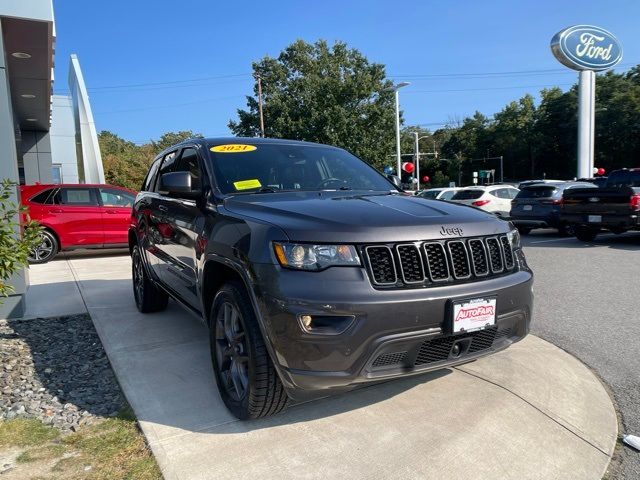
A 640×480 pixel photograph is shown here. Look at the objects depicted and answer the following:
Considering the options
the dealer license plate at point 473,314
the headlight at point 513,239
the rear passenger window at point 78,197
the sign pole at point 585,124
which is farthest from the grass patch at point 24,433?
the sign pole at point 585,124

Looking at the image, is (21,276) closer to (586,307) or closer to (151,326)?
(151,326)

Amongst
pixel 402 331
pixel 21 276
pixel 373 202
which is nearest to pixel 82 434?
pixel 402 331

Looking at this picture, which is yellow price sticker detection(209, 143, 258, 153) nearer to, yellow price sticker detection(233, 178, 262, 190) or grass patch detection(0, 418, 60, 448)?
yellow price sticker detection(233, 178, 262, 190)

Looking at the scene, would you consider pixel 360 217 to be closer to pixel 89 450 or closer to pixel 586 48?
pixel 89 450

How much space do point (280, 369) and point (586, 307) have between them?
4.55 metres

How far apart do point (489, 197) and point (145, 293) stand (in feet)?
41.9

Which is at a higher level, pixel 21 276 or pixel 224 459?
pixel 21 276

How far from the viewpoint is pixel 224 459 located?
8.89 ft

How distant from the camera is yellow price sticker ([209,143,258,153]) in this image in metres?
3.98

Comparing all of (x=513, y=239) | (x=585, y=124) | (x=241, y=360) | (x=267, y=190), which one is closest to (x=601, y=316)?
(x=513, y=239)

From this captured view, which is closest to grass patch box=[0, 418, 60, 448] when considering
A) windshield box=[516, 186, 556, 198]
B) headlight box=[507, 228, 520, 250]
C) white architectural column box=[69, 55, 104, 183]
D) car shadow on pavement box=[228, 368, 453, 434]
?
car shadow on pavement box=[228, 368, 453, 434]

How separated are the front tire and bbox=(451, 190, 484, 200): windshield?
1384 cm

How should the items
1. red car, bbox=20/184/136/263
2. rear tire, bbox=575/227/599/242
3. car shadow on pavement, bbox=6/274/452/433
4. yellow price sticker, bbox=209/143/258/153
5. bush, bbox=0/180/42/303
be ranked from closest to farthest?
1. car shadow on pavement, bbox=6/274/452/433
2. bush, bbox=0/180/42/303
3. yellow price sticker, bbox=209/143/258/153
4. red car, bbox=20/184/136/263
5. rear tire, bbox=575/227/599/242

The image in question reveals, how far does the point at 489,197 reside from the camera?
15.9 meters
